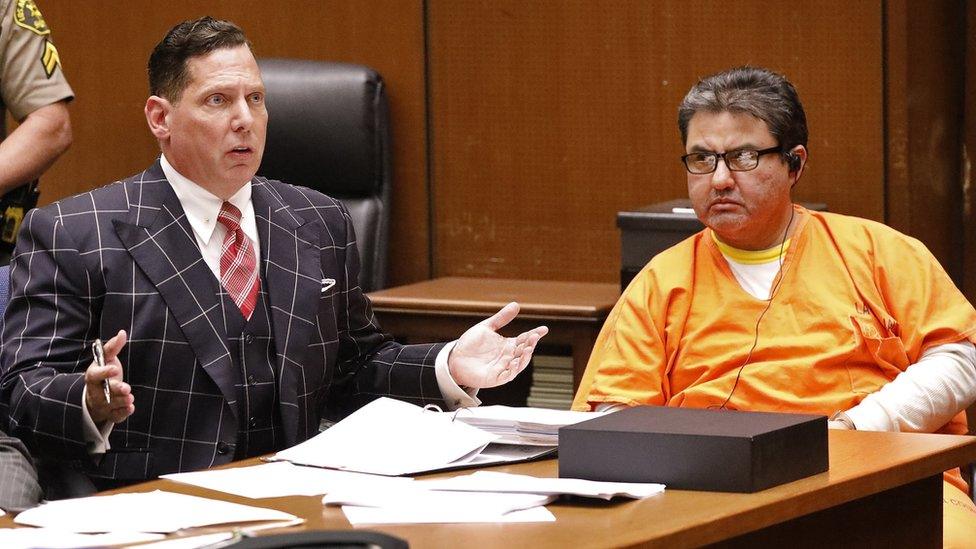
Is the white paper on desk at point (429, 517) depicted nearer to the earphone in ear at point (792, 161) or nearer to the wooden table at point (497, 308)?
the earphone in ear at point (792, 161)

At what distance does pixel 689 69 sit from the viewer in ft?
12.7

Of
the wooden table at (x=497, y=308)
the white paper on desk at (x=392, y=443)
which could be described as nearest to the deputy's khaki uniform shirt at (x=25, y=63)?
the wooden table at (x=497, y=308)

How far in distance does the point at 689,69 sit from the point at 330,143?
97cm

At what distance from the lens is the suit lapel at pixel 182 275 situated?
2.30 meters

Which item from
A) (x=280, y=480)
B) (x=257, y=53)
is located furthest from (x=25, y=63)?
(x=280, y=480)

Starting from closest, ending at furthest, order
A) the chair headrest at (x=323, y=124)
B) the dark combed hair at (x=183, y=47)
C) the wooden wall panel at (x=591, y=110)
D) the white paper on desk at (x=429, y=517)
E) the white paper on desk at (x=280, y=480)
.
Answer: the white paper on desk at (x=429, y=517) → the white paper on desk at (x=280, y=480) → the dark combed hair at (x=183, y=47) → the wooden wall panel at (x=591, y=110) → the chair headrest at (x=323, y=124)

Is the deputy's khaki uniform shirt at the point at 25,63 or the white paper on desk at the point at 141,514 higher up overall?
the deputy's khaki uniform shirt at the point at 25,63

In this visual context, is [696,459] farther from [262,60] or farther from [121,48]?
[121,48]

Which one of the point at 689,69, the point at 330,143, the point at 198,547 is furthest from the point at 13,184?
the point at 198,547

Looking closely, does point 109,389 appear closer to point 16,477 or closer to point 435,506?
point 16,477

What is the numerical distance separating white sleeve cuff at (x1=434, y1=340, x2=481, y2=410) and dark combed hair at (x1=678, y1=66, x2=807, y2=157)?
0.78 metres

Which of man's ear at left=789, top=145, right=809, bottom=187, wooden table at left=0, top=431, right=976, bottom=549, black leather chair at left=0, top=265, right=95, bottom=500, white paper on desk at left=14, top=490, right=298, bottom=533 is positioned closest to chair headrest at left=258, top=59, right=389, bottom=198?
man's ear at left=789, top=145, right=809, bottom=187

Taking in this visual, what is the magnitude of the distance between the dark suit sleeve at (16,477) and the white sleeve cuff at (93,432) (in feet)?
0.29

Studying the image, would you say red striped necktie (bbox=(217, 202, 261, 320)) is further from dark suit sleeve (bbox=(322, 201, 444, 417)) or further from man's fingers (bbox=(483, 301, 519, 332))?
man's fingers (bbox=(483, 301, 519, 332))
